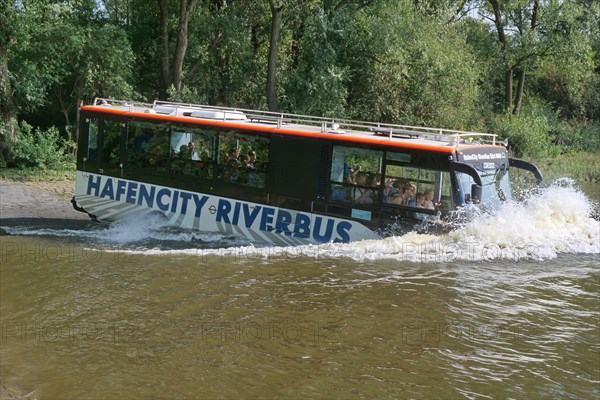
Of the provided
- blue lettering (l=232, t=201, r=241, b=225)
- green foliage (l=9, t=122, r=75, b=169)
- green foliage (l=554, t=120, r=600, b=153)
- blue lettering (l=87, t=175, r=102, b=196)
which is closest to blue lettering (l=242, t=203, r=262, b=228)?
blue lettering (l=232, t=201, r=241, b=225)

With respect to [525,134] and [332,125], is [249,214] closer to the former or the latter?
[332,125]

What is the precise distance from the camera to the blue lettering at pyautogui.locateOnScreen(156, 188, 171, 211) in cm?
1516

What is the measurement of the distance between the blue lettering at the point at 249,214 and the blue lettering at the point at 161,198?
6.23ft

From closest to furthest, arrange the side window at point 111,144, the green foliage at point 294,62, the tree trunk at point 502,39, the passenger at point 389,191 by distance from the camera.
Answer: the passenger at point 389,191, the side window at point 111,144, the green foliage at point 294,62, the tree trunk at point 502,39

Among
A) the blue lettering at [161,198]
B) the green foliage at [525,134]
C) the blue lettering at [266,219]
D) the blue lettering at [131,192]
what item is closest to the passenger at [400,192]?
the blue lettering at [266,219]

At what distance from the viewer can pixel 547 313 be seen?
10438 millimetres

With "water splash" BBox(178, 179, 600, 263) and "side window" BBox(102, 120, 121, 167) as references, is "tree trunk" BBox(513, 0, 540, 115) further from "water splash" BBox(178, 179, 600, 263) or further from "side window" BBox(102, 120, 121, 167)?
"side window" BBox(102, 120, 121, 167)

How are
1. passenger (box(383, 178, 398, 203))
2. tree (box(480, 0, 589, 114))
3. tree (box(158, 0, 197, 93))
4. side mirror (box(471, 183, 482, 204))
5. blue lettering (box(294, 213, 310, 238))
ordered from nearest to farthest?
side mirror (box(471, 183, 482, 204)) → passenger (box(383, 178, 398, 203)) → blue lettering (box(294, 213, 310, 238)) → tree (box(158, 0, 197, 93)) → tree (box(480, 0, 589, 114))

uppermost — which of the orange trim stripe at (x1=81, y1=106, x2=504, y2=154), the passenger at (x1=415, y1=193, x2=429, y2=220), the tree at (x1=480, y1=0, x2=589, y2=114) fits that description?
the tree at (x1=480, y1=0, x2=589, y2=114)

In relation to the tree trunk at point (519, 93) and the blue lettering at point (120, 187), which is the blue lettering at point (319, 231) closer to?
the blue lettering at point (120, 187)

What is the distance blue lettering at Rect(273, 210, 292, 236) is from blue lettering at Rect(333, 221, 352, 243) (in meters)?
1.02

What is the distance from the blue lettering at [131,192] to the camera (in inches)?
612

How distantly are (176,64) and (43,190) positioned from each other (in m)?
9.10

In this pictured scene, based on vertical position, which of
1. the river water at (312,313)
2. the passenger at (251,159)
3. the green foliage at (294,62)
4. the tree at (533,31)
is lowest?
the river water at (312,313)
